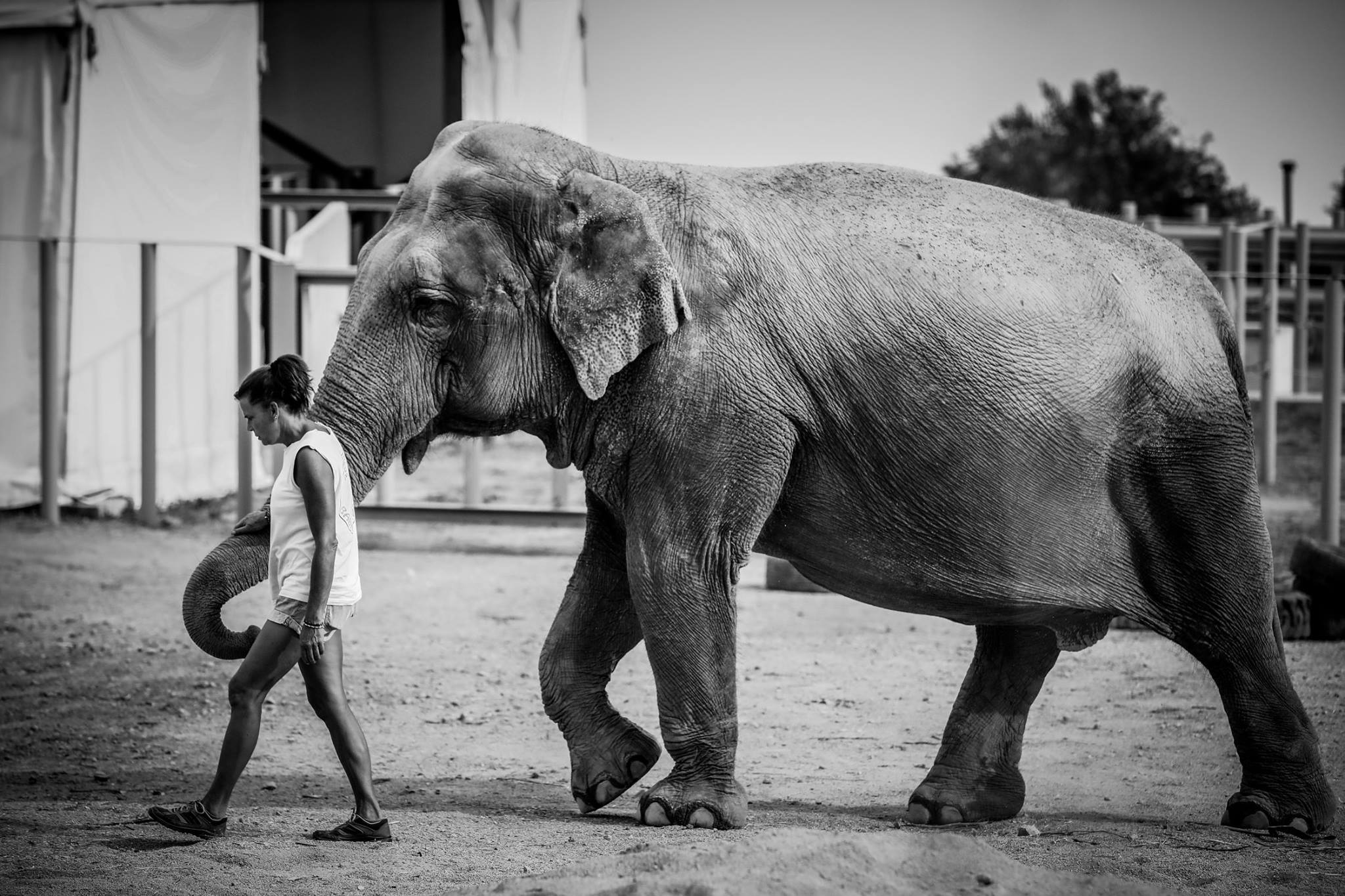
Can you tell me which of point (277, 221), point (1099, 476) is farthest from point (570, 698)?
point (277, 221)

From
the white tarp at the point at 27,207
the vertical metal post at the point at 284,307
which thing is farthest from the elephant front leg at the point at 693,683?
the white tarp at the point at 27,207

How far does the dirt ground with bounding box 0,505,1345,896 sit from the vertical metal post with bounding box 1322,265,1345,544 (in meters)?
3.25

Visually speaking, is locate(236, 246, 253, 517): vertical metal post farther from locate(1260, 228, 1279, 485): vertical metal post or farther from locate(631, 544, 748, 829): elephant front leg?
locate(1260, 228, 1279, 485): vertical metal post

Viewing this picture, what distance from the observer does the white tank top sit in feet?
16.5

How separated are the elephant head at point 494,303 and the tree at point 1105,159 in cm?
5682

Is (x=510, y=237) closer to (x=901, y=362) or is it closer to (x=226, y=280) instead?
(x=901, y=362)

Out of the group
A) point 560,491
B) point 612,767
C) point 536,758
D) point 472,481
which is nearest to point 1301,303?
point 560,491

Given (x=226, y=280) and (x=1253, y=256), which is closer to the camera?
(x=226, y=280)

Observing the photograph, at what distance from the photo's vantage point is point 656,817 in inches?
217

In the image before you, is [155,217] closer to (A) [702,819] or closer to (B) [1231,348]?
(A) [702,819]

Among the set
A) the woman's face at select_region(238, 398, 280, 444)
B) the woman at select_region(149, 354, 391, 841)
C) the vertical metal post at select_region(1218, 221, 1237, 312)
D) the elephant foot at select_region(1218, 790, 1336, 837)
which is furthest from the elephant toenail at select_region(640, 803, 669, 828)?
the vertical metal post at select_region(1218, 221, 1237, 312)

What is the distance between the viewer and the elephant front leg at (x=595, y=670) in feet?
18.8

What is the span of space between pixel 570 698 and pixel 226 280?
1148cm

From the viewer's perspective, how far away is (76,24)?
14430mm
